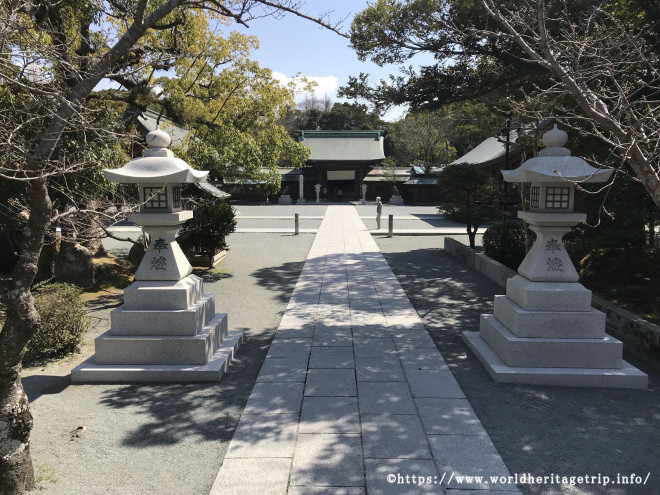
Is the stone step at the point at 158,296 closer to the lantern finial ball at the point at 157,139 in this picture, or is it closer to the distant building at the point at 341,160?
the lantern finial ball at the point at 157,139

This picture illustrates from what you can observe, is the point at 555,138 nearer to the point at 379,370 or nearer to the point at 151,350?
the point at 379,370

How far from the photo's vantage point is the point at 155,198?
578 centimetres

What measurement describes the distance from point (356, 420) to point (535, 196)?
12.0 feet

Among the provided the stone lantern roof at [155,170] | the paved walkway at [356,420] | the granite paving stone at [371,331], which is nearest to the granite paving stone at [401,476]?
the paved walkway at [356,420]

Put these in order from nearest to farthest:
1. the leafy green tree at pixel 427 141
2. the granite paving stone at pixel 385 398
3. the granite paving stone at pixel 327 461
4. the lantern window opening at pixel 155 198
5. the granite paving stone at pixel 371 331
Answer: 1. the granite paving stone at pixel 327 461
2. the granite paving stone at pixel 385 398
3. the lantern window opening at pixel 155 198
4. the granite paving stone at pixel 371 331
5. the leafy green tree at pixel 427 141

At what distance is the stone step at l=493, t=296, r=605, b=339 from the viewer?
→ 218 inches

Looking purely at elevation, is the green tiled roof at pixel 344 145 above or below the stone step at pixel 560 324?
above

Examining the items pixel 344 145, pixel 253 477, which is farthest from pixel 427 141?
pixel 253 477

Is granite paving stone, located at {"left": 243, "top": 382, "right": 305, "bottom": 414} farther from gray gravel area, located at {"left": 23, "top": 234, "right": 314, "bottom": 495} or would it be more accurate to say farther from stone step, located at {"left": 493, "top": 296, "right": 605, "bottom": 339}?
stone step, located at {"left": 493, "top": 296, "right": 605, "bottom": 339}

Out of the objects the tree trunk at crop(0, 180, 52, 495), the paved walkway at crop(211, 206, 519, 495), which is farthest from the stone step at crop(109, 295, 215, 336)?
the tree trunk at crop(0, 180, 52, 495)

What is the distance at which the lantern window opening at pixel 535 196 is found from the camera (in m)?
5.79

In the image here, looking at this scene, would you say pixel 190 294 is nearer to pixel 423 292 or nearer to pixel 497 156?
pixel 423 292

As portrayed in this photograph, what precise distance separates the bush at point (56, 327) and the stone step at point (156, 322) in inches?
42.1

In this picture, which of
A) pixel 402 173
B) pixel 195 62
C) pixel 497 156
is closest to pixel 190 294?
pixel 195 62
